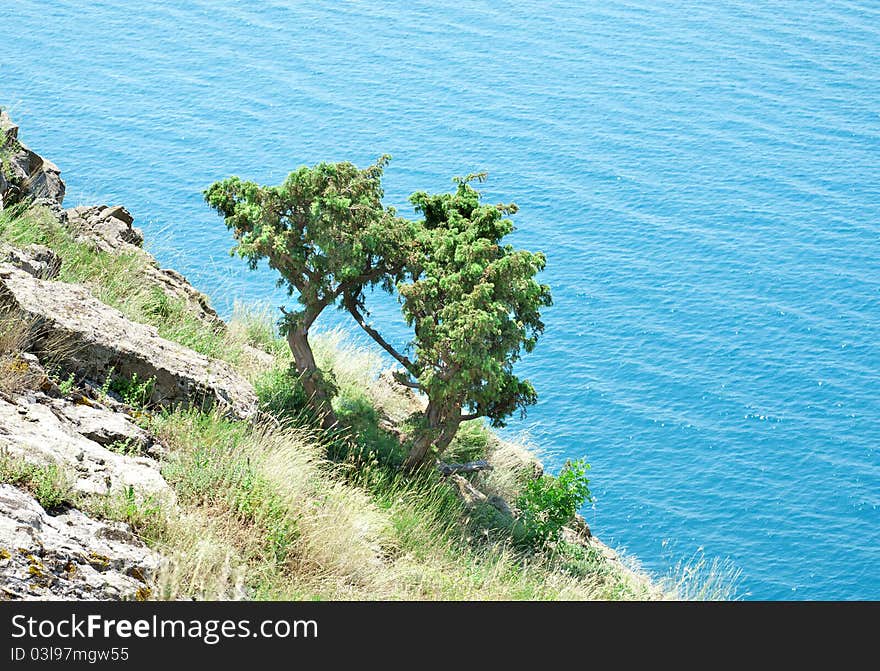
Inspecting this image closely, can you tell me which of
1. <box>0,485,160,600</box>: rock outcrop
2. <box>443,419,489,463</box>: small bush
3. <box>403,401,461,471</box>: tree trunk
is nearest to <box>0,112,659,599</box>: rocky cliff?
<box>0,485,160,600</box>: rock outcrop

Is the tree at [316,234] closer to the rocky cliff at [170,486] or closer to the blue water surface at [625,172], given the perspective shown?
the rocky cliff at [170,486]

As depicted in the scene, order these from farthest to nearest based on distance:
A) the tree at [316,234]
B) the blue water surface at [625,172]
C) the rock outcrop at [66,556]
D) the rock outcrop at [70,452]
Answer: the blue water surface at [625,172]
the tree at [316,234]
the rock outcrop at [70,452]
the rock outcrop at [66,556]

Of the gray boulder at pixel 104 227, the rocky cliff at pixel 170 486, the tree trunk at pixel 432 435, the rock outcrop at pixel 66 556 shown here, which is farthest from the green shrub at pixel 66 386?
the gray boulder at pixel 104 227

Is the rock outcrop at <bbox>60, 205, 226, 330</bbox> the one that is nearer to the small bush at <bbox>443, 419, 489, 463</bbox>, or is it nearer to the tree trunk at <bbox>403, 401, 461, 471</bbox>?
the tree trunk at <bbox>403, 401, 461, 471</bbox>

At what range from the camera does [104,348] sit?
7.91 m

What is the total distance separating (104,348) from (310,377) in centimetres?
448

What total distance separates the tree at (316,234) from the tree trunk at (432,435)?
110 cm

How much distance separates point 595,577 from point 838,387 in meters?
13.4

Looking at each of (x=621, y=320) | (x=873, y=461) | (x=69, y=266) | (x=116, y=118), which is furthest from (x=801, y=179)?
(x=69, y=266)

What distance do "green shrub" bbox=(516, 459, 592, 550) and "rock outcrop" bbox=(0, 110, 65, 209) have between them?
290 inches

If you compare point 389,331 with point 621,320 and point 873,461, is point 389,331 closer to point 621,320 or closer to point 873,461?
point 621,320

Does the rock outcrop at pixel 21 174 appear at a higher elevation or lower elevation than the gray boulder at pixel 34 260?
higher

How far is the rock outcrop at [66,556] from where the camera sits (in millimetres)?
4871

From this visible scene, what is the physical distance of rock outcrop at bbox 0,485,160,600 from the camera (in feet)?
16.0
